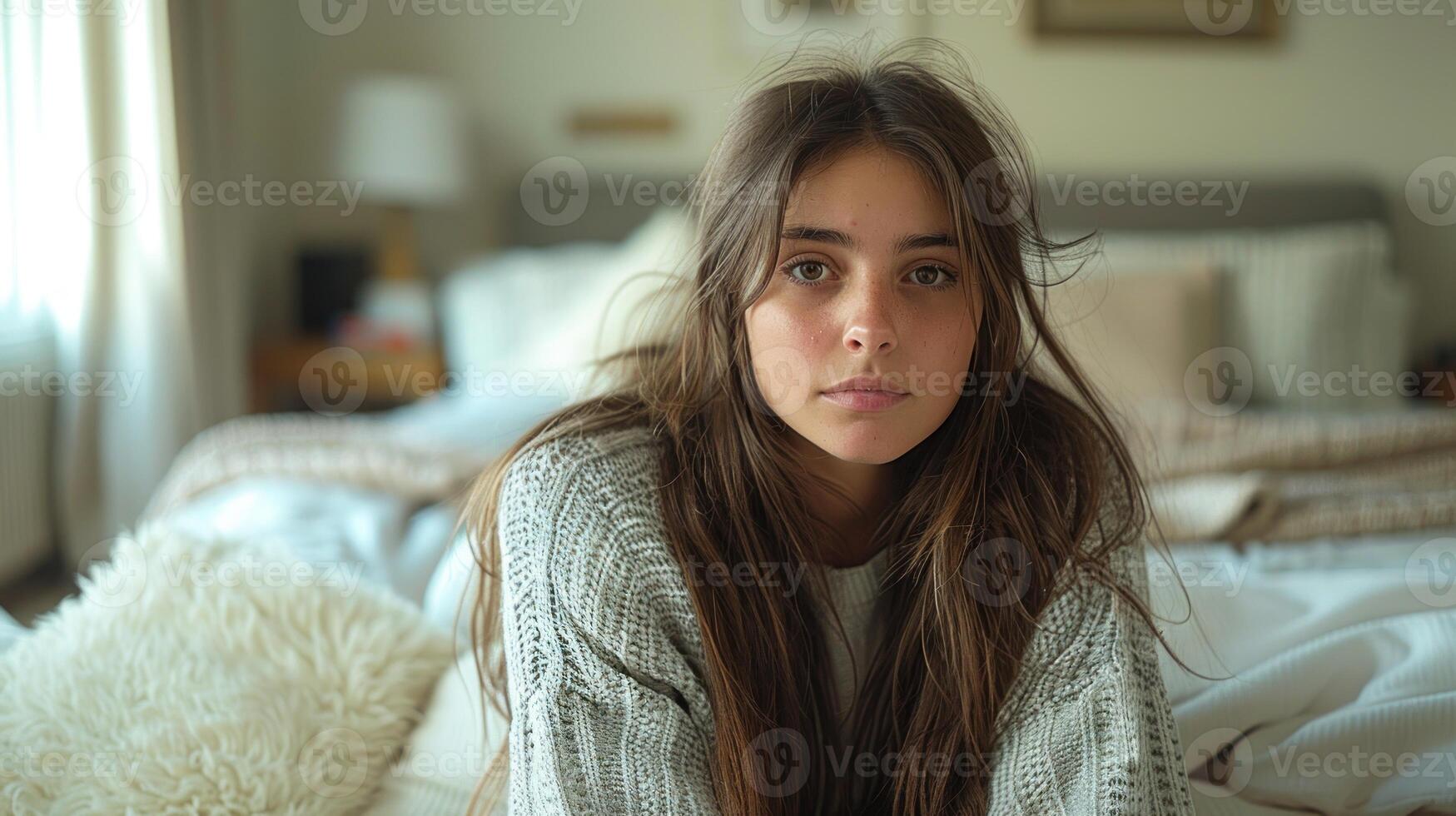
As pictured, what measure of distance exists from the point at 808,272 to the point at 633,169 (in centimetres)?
244

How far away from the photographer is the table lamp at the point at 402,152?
301 cm

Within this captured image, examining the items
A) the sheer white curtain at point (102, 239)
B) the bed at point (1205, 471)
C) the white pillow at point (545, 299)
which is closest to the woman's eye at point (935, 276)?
the bed at point (1205, 471)

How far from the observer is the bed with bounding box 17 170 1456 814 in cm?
109

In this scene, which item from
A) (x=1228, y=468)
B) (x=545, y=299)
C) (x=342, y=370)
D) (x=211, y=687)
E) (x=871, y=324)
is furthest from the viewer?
(x=342, y=370)

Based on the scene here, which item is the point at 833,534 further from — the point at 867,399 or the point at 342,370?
the point at 342,370

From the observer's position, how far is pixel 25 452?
7.75 feet

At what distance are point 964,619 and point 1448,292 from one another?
3.13m

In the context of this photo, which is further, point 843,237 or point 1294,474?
point 1294,474

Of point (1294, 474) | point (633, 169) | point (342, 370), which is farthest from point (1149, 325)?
point (342, 370)

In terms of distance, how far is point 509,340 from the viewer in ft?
9.61

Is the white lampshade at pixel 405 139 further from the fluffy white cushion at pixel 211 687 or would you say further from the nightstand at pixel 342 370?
the fluffy white cushion at pixel 211 687

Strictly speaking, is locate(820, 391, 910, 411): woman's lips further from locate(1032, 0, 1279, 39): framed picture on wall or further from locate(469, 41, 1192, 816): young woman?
locate(1032, 0, 1279, 39): framed picture on wall

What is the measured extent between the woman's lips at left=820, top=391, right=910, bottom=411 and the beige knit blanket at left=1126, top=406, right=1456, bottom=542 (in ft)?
2.32

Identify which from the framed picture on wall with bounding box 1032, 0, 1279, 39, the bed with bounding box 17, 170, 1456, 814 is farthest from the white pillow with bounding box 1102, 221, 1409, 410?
the framed picture on wall with bounding box 1032, 0, 1279, 39
